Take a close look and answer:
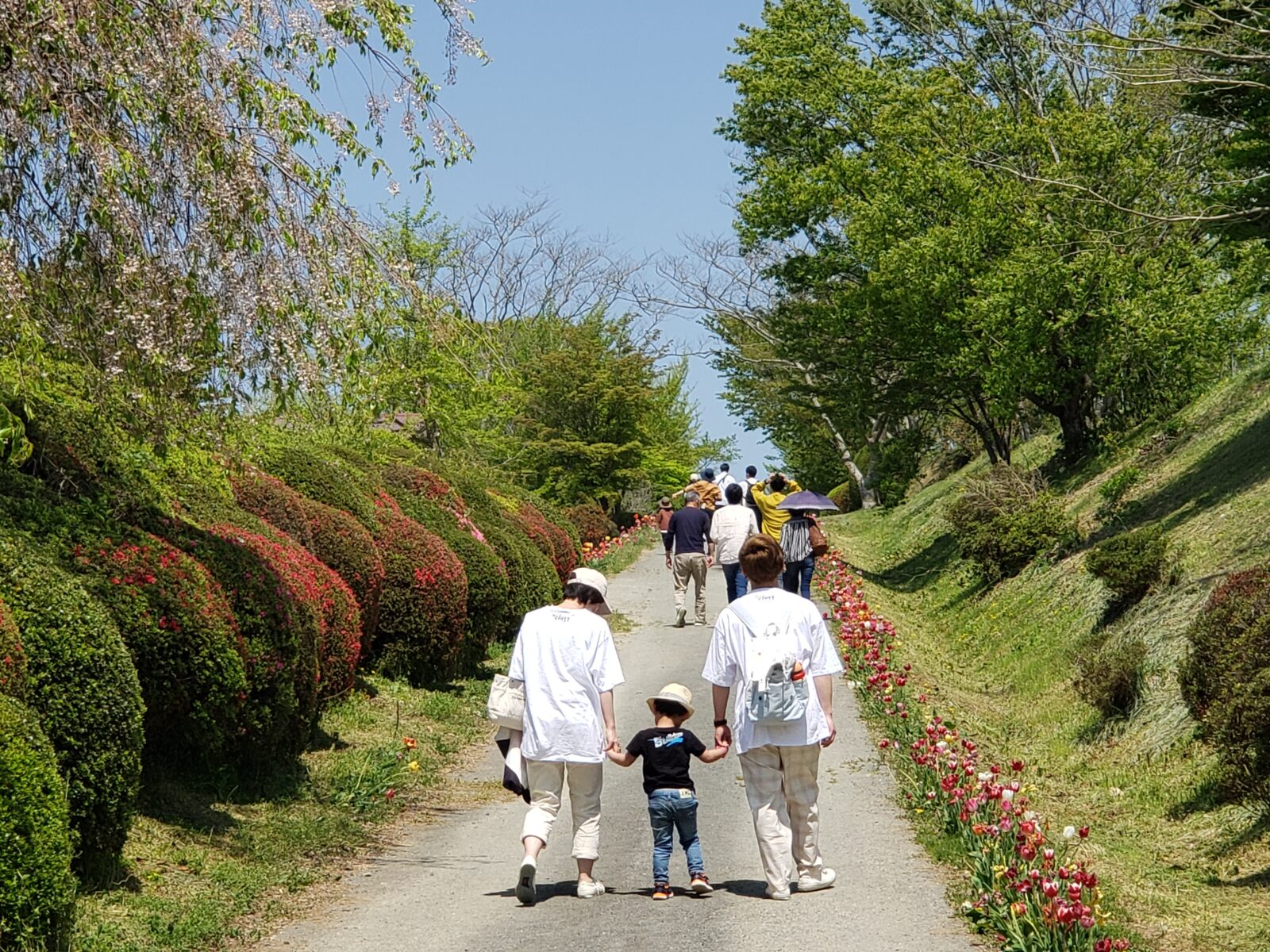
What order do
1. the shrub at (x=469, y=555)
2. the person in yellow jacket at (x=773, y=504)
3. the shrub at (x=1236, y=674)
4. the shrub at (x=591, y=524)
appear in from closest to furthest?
the shrub at (x=1236, y=674) → the shrub at (x=469, y=555) → the person in yellow jacket at (x=773, y=504) → the shrub at (x=591, y=524)

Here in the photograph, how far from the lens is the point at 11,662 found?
6652 millimetres

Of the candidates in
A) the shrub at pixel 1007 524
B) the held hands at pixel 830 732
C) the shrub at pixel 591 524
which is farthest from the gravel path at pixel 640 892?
the shrub at pixel 591 524

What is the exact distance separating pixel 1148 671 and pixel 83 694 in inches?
408

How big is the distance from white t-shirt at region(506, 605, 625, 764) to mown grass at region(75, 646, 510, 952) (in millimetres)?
1667

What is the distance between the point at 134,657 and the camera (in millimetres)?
8578

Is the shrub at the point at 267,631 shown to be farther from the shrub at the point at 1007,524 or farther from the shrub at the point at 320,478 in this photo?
the shrub at the point at 1007,524

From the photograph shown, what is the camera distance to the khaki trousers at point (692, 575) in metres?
21.5

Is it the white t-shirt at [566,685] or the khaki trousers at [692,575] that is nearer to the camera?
the white t-shirt at [566,685]

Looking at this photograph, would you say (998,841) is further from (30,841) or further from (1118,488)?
(1118,488)

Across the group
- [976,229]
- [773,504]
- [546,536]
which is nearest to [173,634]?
[773,504]

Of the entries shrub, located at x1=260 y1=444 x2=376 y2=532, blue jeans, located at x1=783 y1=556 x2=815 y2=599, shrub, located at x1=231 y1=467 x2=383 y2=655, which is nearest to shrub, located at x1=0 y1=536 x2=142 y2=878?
shrub, located at x1=231 y1=467 x2=383 y2=655

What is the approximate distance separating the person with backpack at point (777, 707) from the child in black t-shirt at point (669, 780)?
0.71 feet

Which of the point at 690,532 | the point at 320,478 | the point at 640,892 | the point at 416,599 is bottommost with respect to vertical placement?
the point at 640,892

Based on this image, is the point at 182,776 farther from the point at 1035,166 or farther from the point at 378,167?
the point at 1035,166
